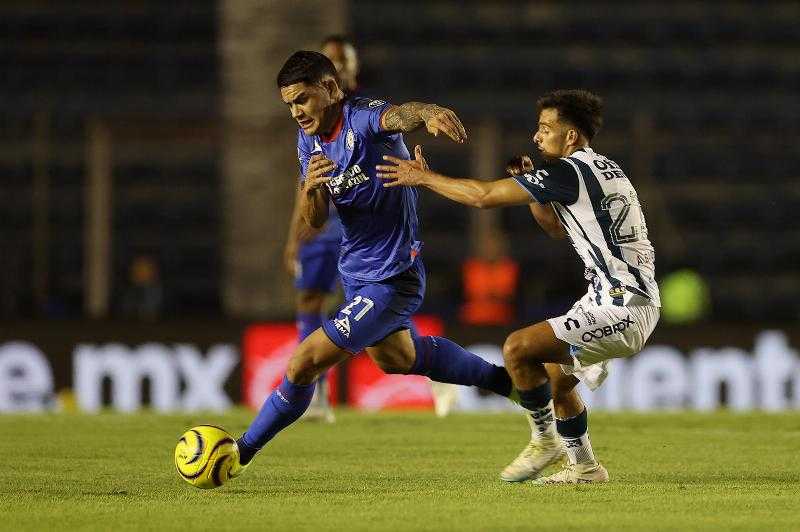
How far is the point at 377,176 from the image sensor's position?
696cm

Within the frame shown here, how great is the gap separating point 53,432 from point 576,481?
12.9 feet

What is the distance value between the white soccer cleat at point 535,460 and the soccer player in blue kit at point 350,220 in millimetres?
798

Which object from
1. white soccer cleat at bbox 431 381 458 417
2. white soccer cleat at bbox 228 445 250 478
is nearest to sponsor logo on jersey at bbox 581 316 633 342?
white soccer cleat at bbox 228 445 250 478

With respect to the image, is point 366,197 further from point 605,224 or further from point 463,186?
point 605,224

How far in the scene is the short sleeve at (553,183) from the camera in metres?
6.65

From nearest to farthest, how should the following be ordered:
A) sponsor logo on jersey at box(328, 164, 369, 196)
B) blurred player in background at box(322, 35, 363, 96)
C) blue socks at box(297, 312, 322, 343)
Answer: sponsor logo on jersey at box(328, 164, 369, 196), blurred player in background at box(322, 35, 363, 96), blue socks at box(297, 312, 322, 343)

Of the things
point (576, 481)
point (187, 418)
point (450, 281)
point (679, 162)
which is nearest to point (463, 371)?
point (576, 481)

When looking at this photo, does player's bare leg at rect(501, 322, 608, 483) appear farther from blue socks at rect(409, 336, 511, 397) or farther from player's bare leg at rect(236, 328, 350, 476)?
player's bare leg at rect(236, 328, 350, 476)

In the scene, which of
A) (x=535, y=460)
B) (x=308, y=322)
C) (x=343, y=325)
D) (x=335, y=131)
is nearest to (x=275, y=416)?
(x=343, y=325)

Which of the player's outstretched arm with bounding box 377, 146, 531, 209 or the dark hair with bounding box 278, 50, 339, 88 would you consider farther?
the dark hair with bounding box 278, 50, 339, 88

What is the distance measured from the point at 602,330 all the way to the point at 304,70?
5.54ft

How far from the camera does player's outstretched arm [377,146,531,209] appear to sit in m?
6.60

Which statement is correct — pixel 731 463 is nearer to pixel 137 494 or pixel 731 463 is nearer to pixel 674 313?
pixel 137 494

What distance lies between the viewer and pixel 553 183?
6695 mm
